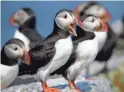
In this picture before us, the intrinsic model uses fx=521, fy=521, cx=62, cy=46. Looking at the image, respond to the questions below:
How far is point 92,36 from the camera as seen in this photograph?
92.5 inches

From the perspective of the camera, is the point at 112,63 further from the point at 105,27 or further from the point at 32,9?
the point at 32,9

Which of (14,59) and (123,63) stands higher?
(14,59)

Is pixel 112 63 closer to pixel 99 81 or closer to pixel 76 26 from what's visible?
pixel 99 81

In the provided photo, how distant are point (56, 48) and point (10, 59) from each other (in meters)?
0.21

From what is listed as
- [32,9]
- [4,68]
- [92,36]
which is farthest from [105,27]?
[4,68]

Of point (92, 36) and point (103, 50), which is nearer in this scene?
point (92, 36)

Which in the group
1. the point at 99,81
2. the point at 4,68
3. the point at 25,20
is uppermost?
the point at 25,20

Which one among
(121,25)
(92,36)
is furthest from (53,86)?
(121,25)

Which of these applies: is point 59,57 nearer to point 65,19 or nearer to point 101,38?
point 65,19

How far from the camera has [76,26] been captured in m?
2.30

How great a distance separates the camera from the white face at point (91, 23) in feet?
7.68

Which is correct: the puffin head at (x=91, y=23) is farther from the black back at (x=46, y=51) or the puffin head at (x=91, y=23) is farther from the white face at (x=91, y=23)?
the black back at (x=46, y=51)

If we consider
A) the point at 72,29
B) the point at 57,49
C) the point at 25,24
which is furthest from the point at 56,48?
the point at 25,24

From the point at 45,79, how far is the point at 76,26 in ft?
0.89
